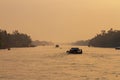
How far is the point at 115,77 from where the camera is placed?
58875 mm

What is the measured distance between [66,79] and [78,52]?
9733 cm

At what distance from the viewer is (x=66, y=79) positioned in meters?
56.6

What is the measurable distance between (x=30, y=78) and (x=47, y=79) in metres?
2.41

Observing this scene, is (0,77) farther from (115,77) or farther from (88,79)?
(115,77)

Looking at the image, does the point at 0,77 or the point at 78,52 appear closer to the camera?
the point at 0,77

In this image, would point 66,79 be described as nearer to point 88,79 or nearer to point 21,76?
point 88,79

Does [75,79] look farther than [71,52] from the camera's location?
No

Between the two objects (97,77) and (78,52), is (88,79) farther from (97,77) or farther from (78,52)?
(78,52)

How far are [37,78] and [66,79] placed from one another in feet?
13.2

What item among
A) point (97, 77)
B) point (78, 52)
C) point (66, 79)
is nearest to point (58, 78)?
point (66, 79)

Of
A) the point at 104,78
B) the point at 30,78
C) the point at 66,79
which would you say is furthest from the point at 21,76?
the point at 104,78

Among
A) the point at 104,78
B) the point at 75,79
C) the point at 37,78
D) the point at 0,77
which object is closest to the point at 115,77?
the point at 104,78

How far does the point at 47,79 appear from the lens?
56.8 meters

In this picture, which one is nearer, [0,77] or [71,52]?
[0,77]
